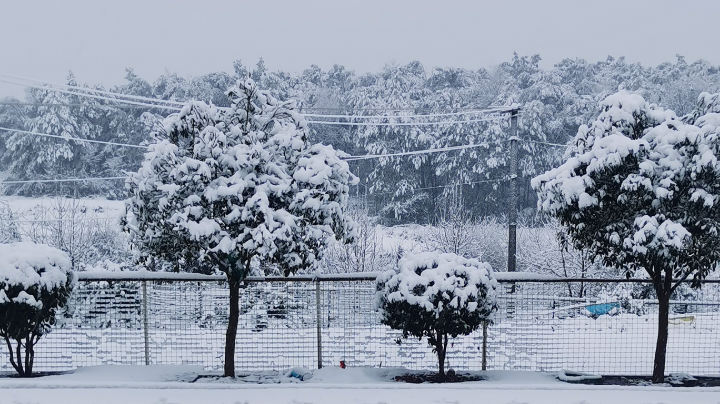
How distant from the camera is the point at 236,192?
23.9ft

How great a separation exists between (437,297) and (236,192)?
2527 millimetres

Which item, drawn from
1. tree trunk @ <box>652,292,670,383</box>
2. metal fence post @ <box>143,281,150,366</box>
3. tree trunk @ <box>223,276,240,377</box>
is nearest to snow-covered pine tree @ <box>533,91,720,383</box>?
tree trunk @ <box>652,292,670,383</box>

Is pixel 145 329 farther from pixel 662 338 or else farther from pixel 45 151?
pixel 45 151

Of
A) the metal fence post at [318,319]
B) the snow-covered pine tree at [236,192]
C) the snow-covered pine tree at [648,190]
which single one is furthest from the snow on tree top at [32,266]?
the snow-covered pine tree at [648,190]

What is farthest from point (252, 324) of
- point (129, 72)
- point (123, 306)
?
point (129, 72)

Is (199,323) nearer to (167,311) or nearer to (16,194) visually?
(167,311)

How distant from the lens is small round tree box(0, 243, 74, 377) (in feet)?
24.8

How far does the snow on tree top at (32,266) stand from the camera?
7.58 meters

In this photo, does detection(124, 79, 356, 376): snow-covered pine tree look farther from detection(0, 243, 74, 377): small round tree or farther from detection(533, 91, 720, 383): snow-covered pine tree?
detection(533, 91, 720, 383): snow-covered pine tree

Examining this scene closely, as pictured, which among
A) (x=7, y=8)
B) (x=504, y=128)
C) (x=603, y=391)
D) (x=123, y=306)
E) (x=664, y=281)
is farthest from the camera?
(x=7, y=8)

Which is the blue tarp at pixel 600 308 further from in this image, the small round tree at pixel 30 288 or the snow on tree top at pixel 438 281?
the small round tree at pixel 30 288

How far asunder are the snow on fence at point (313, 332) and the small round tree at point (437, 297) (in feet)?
2.04

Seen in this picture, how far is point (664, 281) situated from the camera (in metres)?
8.14

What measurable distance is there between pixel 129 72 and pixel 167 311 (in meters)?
54.5
